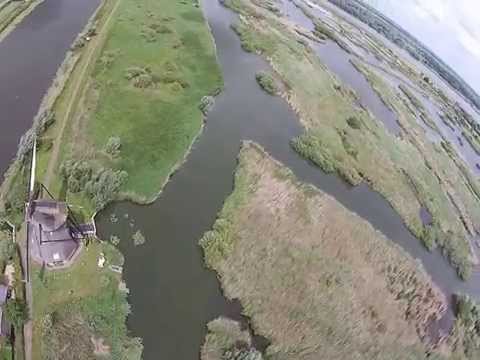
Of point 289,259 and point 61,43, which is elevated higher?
point 289,259

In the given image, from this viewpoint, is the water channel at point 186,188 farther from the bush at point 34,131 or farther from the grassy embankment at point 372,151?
the grassy embankment at point 372,151

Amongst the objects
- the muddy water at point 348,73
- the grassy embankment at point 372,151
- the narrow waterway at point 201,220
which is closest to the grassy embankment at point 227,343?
the narrow waterway at point 201,220

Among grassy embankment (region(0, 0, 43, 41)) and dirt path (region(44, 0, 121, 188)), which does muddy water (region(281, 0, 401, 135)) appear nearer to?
dirt path (region(44, 0, 121, 188))

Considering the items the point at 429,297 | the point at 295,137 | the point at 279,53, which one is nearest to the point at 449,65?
the point at 279,53

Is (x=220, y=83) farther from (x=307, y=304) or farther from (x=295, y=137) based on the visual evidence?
(x=307, y=304)

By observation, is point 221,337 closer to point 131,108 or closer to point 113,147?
point 113,147

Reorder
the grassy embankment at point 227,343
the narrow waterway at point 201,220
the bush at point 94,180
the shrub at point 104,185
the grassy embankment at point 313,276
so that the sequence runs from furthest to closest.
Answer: the bush at point 94,180
the shrub at point 104,185
the grassy embankment at point 313,276
the narrow waterway at point 201,220
the grassy embankment at point 227,343

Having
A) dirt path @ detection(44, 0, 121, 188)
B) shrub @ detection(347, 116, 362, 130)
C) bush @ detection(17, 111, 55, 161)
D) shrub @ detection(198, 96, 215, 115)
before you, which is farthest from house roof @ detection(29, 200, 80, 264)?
shrub @ detection(347, 116, 362, 130)
